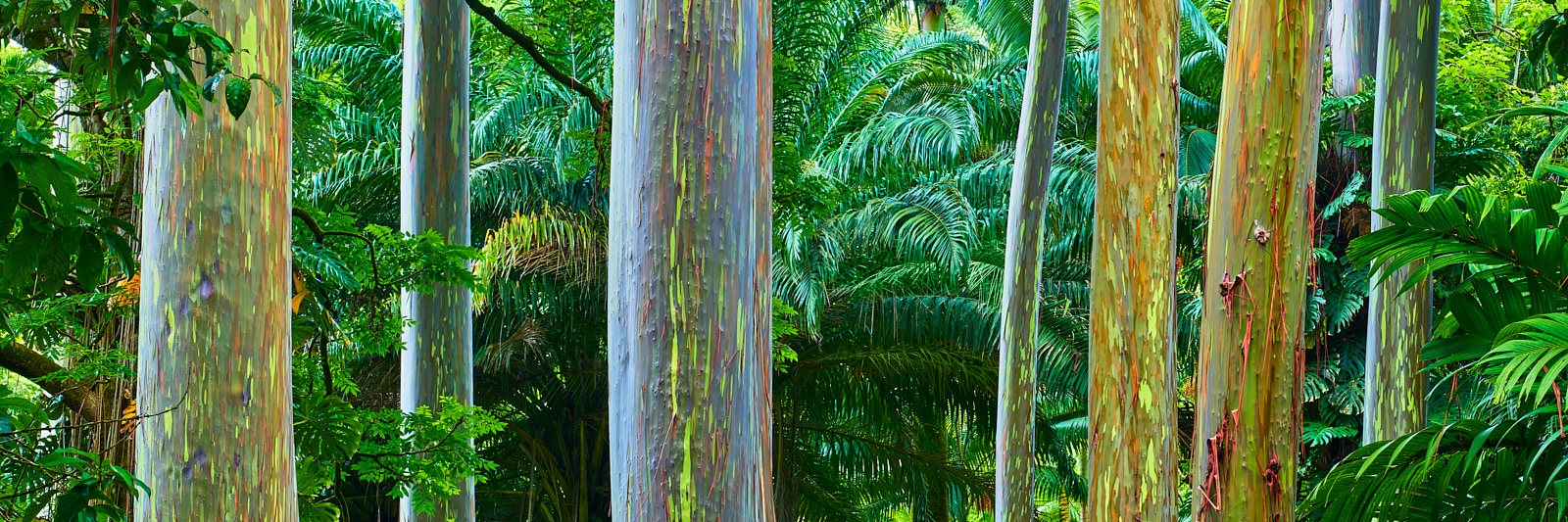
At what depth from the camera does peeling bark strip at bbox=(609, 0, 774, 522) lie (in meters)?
2.37

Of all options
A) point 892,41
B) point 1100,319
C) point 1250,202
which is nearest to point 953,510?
point 892,41

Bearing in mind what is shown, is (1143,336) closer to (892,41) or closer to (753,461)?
(753,461)

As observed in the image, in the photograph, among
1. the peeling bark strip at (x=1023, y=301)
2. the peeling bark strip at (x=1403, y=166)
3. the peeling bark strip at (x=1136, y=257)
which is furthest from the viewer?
the peeling bark strip at (x=1023, y=301)

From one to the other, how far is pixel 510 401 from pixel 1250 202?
7.75 m

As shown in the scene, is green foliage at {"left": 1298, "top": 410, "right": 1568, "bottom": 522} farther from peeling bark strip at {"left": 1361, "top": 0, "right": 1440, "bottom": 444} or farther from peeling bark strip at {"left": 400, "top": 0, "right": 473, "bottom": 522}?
peeling bark strip at {"left": 400, "top": 0, "right": 473, "bottom": 522}

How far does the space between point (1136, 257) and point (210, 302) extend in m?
3.28

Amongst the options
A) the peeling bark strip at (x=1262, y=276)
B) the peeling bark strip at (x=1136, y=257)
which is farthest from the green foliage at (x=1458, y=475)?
the peeling bark strip at (x=1136, y=257)

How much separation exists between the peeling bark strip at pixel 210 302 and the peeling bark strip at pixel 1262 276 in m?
2.82

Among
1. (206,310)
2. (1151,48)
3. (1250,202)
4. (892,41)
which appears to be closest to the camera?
(206,310)

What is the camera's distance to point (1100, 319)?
14.6ft

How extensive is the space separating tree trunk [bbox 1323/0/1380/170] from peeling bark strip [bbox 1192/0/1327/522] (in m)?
7.10

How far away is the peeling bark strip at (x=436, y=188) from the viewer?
574cm

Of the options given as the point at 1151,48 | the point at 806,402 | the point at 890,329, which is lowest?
the point at 806,402

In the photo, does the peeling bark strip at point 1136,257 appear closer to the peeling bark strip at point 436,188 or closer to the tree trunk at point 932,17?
the peeling bark strip at point 436,188
